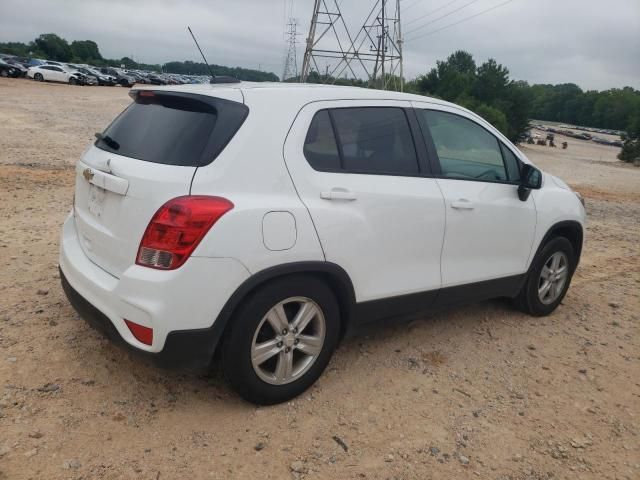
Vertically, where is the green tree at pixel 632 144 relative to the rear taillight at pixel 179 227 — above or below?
below

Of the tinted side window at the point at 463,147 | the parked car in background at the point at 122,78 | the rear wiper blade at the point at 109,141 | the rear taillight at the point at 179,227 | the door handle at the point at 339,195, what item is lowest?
the parked car in background at the point at 122,78

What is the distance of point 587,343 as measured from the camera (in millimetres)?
4355

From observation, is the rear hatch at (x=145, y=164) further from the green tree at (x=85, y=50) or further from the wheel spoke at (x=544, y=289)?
the green tree at (x=85, y=50)

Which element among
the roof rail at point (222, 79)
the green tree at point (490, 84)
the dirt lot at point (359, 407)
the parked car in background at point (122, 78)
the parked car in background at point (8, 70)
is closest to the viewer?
Result: the dirt lot at point (359, 407)

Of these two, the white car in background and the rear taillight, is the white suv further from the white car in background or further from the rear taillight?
the white car in background

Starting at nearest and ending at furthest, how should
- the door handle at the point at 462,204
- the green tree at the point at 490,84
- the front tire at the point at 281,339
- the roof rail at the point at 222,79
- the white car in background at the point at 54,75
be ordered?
the front tire at the point at 281,339
the roof rail at the point at 222,79
the door handle at the point at 462,204
the green tree at the point at 490,84
the white car in background at the point at 54,75

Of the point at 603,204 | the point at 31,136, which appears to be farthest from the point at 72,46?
the point at 603,204

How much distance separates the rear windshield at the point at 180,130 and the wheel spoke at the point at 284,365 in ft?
3.72

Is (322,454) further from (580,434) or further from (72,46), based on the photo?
(72,46)

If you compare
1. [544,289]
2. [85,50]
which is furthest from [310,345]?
[85,50]

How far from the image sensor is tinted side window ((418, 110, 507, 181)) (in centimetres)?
372

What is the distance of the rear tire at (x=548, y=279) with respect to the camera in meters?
4.55

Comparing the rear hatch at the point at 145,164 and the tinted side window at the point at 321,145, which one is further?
the tinted side window at the point at 321,145

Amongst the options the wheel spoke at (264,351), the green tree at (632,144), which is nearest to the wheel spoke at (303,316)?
the wheel spoke at (264,351)
